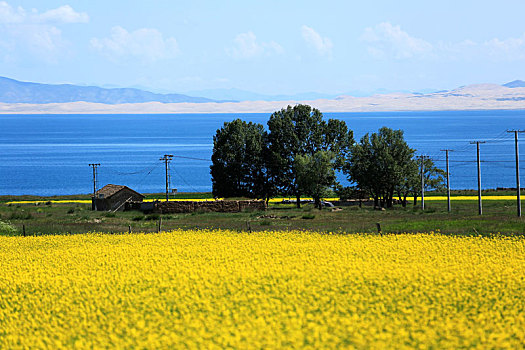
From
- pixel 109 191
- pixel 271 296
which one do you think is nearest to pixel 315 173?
pixel 109 191

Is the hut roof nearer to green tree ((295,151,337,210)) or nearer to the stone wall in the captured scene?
the stone wall

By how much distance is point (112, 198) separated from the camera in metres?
85.3

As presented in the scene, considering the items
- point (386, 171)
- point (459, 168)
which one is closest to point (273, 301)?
point (386, 171)

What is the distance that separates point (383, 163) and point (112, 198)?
3422cm

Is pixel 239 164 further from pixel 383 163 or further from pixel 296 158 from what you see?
pixel 383 163

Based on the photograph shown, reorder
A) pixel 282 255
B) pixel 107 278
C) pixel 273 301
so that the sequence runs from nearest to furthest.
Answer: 1. pixel 273 301
2. pixel 107 278
3. pixel 282 255

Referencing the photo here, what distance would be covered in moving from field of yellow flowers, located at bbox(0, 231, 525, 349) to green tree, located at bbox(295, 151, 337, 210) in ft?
172

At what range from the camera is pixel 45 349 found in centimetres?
1283

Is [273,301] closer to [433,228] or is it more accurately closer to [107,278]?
[107,278]

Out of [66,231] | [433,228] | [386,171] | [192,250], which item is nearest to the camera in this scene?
[192,250]

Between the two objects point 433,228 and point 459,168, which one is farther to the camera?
→ point 459,168

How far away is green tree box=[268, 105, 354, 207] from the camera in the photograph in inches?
3344

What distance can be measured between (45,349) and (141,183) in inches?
5740

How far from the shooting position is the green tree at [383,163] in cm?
7731
